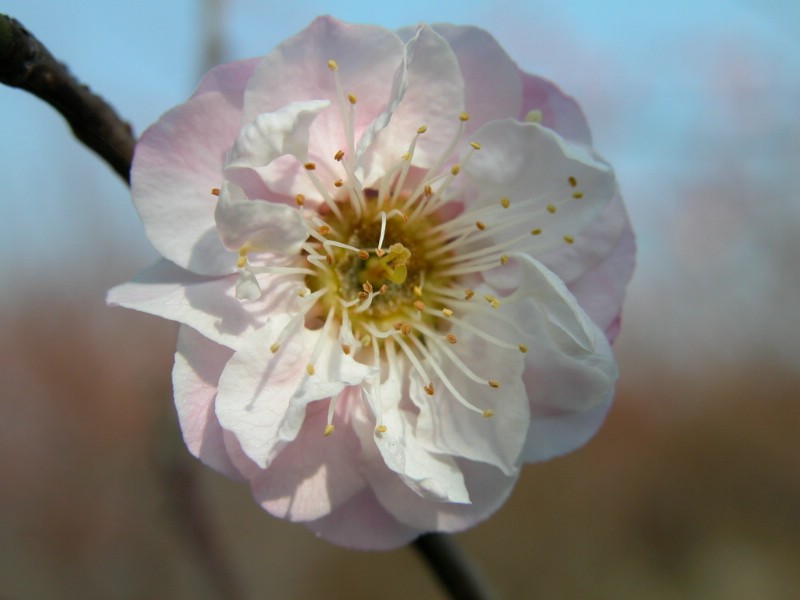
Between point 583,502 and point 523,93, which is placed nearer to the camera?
point 523,93

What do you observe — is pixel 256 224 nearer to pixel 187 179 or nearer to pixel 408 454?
pixel 187 179

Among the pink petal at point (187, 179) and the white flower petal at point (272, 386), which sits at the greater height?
the pink petal at point (187, 179)

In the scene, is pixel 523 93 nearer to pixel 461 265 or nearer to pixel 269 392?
pixel 461 265

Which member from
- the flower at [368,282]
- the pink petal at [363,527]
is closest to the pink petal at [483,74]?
the flower at [368,282]

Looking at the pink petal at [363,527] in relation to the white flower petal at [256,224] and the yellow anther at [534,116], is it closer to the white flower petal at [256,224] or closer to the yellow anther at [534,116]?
the white flower petal at [256,224]

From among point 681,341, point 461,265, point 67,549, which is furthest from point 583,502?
point 461,265

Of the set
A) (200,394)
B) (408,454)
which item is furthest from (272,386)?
(408,454)
